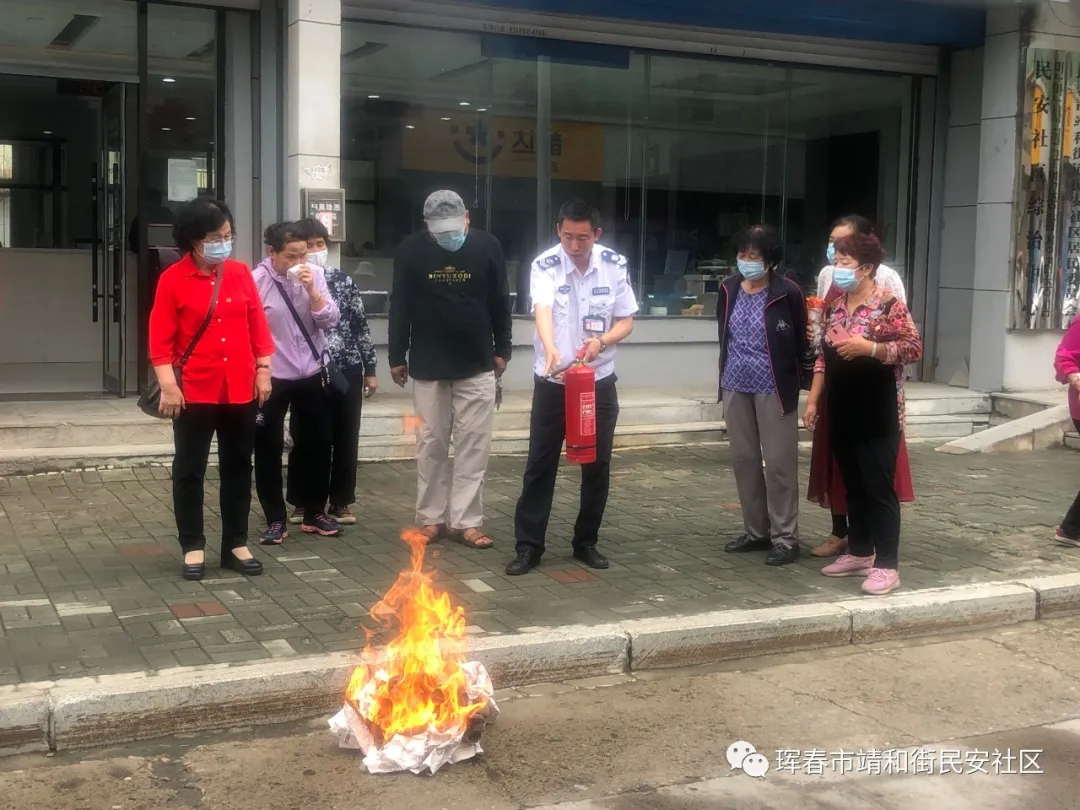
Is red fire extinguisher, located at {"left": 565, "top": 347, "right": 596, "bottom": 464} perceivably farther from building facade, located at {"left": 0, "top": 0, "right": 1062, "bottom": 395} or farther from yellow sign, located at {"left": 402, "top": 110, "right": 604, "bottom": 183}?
yellow sign, located at {"left": 402, "top": 110, "right": 604, "bottom": 183}

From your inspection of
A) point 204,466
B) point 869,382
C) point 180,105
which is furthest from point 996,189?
point 204,466

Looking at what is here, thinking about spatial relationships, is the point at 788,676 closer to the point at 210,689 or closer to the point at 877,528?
the point at 877,528

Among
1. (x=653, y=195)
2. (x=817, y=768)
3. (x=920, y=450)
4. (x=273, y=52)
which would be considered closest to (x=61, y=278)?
(x=273, y=52)

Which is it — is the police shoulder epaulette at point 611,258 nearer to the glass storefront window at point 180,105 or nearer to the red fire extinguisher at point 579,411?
the red fire extinguisher at point 579,411

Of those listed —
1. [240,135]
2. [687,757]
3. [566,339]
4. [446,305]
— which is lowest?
[687,757]

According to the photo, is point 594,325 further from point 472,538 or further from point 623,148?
point 623,148

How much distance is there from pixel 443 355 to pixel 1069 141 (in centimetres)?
832

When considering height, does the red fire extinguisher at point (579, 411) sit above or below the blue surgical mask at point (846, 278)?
below

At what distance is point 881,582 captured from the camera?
20.6 feet

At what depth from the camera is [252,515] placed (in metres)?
7.67

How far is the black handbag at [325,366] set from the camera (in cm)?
688

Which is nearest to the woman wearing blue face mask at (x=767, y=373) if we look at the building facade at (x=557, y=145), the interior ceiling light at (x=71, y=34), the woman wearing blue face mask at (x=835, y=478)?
the woman wearing blue face mask at (x=835, y=478)

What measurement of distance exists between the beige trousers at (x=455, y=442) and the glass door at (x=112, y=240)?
482 centimetres

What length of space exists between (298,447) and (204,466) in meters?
1.02
